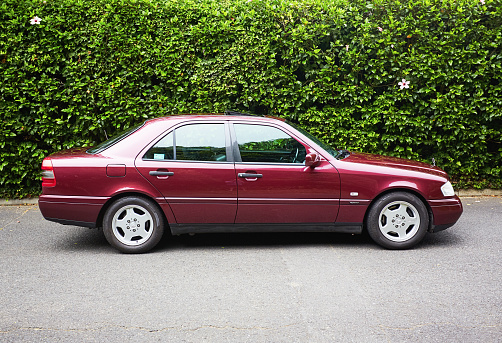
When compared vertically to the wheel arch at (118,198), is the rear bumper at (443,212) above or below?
below

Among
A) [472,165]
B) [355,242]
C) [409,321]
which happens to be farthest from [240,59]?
[409,321]

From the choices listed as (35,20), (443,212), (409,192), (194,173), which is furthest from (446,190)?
(35,20)

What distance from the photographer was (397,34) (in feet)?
25.2

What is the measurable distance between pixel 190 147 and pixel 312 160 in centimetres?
139

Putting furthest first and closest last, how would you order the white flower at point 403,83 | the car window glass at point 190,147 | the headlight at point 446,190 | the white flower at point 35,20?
the white flower at point 403,83, the white flower at point 35,20, the headlight at point 446,190, the car window glass at point 190,147

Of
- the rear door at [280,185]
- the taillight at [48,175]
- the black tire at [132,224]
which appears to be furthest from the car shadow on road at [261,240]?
the taillight at [48,175]

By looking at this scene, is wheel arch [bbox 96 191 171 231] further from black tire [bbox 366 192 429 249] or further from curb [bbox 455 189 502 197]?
curb [bbox 455 189 502 197]

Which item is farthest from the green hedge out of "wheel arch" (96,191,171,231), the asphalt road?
"wheel arch" (96,191,171,231)

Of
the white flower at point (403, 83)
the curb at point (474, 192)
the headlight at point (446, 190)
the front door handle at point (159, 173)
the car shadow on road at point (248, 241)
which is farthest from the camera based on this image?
the curb at point (474, 192)

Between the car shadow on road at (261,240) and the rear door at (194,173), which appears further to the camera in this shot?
the car shadow on road at (261,240)

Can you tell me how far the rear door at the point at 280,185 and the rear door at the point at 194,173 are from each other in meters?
0.14

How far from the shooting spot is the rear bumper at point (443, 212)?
18.3 feet


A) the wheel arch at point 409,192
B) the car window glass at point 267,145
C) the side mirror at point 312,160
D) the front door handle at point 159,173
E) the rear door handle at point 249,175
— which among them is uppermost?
the car window glass at point 267,145

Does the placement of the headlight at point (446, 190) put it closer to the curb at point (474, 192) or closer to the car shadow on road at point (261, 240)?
the car shadow on road at point (261, 240)
